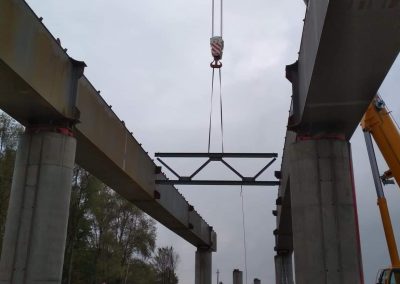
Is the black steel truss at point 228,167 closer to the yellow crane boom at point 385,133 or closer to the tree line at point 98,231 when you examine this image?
the yellow crane boom at point 385,133

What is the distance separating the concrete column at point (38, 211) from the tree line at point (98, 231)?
25.4m

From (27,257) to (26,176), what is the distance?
6.24 ft

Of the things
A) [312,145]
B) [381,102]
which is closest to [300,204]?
[312,145]

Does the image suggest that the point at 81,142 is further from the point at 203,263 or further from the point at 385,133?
the point at 203,263

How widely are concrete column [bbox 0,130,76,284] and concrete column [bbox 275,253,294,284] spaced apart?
3001 centimetres

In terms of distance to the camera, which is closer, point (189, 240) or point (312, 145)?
point (312, 145)

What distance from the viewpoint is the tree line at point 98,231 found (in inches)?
1419

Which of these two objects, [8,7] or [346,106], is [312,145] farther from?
[8,7]

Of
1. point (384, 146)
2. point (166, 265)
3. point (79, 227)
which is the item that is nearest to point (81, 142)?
point (384, 146)

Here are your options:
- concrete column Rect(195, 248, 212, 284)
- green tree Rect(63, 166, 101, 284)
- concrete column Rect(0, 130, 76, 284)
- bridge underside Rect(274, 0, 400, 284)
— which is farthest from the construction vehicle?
green tree Rect(63, 166, 101, 284)

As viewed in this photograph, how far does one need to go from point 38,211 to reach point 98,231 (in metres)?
40.1

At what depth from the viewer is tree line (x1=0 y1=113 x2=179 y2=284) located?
118 ft

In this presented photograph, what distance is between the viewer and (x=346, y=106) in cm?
1085

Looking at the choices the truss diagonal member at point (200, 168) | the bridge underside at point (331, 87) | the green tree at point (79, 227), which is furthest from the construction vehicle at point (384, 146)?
the green tree at point (79, 227)
